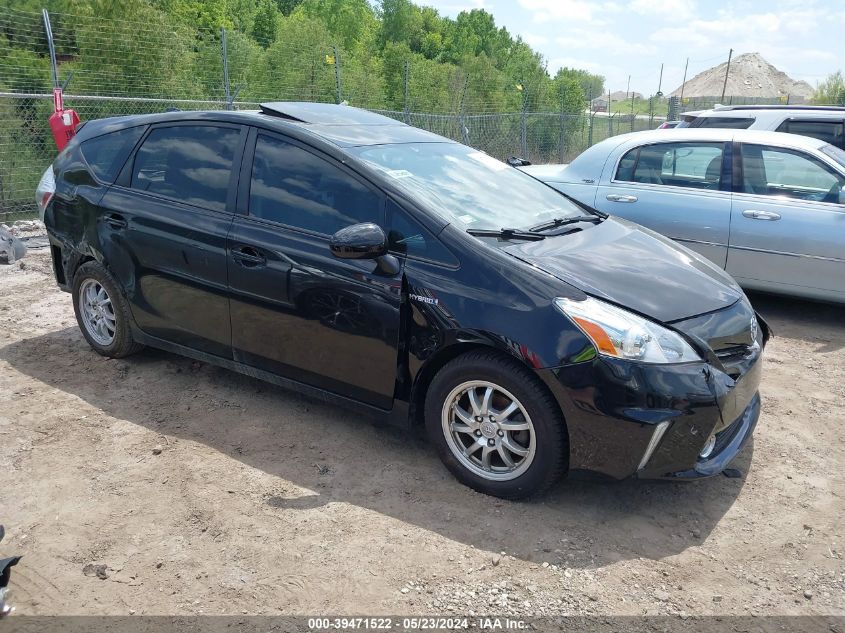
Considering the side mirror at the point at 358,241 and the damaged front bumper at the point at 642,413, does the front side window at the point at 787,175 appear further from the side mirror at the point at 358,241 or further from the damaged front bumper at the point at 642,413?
the side mirror at the point at 358,241

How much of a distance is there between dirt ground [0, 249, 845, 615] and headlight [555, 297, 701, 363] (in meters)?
0.80

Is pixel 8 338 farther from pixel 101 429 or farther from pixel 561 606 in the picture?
pixel 561 606

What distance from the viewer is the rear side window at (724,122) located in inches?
359

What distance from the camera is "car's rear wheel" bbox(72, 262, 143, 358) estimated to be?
482 cm

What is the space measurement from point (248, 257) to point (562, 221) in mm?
1764

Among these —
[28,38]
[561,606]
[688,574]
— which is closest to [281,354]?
[561,606]

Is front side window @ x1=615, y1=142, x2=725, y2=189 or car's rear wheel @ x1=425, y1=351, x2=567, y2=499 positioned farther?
front side window @ x1=615, y1=142, x2=725, y2=189

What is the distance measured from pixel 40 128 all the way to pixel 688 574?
1180 cm

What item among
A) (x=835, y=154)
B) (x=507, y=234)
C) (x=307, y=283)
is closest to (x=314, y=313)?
(x=307, y=283)

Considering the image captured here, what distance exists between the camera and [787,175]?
6379 mm

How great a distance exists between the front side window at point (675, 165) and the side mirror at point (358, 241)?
416 cm

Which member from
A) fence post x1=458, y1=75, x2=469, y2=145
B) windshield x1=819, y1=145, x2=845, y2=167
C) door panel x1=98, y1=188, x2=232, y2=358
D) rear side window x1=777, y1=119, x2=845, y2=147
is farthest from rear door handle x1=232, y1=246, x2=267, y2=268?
fence post x1=458, y1=75, x2=469, y2=145

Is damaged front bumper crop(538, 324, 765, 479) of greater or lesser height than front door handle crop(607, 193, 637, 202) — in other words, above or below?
below

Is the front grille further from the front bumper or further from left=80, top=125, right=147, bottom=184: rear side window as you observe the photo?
left=80, top=125, right=147, bottom=184: rear side window
